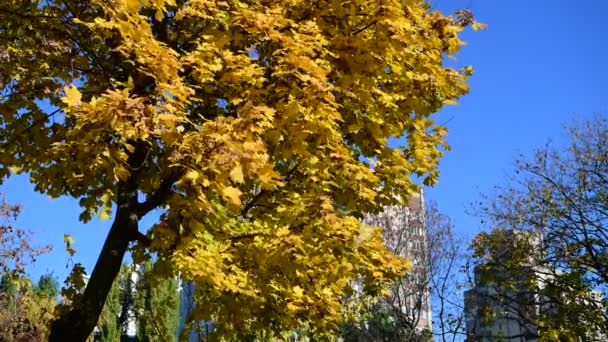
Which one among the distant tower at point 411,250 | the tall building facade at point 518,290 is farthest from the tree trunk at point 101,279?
the distant tower at point 411,250

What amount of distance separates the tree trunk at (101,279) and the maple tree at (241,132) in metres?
0.02

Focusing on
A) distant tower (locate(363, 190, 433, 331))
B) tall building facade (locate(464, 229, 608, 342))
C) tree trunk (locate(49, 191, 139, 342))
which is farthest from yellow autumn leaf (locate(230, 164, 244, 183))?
distant tower (locate(363, 190, 433, 331))

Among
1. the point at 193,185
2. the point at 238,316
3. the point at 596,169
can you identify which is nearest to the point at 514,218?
the point at 596,169

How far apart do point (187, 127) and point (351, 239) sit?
2.55 meters

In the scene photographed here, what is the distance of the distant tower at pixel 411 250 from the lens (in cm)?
2459

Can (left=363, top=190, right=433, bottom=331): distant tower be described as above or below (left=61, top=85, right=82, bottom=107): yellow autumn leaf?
above

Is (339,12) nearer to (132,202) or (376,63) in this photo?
(376,63)

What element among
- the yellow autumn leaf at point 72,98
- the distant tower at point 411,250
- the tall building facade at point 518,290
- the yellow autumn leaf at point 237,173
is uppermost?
the distant tower at point 411,250

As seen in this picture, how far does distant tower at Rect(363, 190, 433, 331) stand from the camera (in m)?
24.6

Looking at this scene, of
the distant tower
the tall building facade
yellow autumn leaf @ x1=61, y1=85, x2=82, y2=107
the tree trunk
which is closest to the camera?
yellow autumn leaf @ x1=61, y1=85, x2=82, y2=107

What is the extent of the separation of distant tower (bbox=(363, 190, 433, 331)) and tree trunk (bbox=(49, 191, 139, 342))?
683 inches

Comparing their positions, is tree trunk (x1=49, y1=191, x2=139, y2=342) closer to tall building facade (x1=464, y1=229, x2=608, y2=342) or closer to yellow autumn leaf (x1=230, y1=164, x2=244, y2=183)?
yellow autumn leaf (x1=230, y1=164, x2=244, y2=183)

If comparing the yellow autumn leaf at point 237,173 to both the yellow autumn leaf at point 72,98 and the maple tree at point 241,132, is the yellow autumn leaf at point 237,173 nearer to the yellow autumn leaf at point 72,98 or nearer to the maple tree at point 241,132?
the maple tree at point 241,132

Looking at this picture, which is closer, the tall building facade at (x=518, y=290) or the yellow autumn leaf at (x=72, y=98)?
the yellow autumn leaf at (x=72, y=98)
